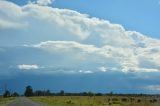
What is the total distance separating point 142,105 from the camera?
51.2 meters

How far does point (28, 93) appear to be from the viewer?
199 m

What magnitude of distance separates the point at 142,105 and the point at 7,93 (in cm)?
14303

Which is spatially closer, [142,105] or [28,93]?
[142,105]

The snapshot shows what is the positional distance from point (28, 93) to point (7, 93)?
13365 millimetres

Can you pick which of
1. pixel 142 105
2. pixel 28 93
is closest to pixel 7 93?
pixel 28 93

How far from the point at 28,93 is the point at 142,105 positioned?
151633 millimetres

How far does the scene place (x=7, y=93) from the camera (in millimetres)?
188375

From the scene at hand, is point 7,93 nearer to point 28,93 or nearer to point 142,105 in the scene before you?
point 28,93
